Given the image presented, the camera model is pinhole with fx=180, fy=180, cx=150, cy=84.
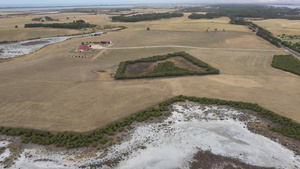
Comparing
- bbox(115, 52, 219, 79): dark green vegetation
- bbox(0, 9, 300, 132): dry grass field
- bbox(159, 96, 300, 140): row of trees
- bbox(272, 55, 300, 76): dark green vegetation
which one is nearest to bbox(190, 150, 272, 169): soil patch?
bbox(159, 96, 300, 140): row of trees

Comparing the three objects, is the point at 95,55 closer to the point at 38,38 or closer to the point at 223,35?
the point at 38,38

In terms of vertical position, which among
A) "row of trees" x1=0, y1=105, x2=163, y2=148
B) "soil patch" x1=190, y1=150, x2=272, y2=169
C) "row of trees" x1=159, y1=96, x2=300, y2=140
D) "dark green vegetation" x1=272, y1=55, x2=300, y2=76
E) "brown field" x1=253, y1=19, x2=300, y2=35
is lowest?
"soil patch" x1=190, y1=150, x2=272, y2=169

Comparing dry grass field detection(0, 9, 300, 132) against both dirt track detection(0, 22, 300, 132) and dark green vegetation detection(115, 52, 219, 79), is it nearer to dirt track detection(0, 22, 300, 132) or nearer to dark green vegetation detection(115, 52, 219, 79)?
dirt track detection(0, 22, 300, 132)

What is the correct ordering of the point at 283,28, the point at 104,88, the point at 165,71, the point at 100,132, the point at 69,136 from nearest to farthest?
the point at 69,136 → the point at 100,132 → the point at 104,88 → the point at 165,71 → the point at 283,28

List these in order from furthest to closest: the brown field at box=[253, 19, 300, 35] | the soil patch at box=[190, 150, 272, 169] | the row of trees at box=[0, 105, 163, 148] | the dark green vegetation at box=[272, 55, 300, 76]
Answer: the brown field at box=[253, 19, 300, 35]
the dark green vegetation at box=[272, 55, 300, 76]
the row of trees at box=[0, 105, 163, 148]
the soil patch at box=[190, 150, 272, 169]

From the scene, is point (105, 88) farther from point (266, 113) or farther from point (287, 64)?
point (287, 64)

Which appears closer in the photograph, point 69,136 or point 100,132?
point 69,136

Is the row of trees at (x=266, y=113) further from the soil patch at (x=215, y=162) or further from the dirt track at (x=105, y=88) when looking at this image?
the soil patch at (x=215, y=162)

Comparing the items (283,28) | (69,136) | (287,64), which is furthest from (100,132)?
(283,28)
